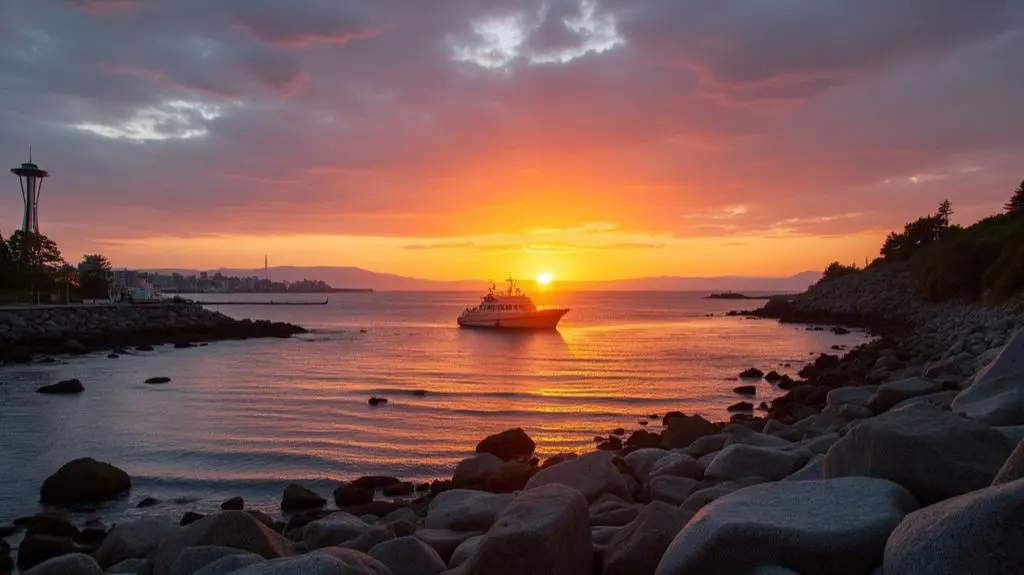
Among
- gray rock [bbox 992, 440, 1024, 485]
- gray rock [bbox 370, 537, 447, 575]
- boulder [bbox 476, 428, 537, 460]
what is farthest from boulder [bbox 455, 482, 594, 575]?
boulder [bbox 476, 428, 537, 460]

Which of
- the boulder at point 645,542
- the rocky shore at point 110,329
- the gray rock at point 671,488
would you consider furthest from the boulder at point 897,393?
the rocky shore at point 110,329

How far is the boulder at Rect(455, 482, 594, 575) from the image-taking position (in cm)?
537

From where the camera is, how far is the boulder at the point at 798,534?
13.9 ft

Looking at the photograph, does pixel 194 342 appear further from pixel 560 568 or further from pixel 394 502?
pixel 560 568

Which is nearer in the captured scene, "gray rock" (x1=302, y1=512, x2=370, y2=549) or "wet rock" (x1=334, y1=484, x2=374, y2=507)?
"gray rock" (x1=302, y1=512, x2=370, y2=549)

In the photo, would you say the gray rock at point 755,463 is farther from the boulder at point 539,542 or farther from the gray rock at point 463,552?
the boulder at point 539,542

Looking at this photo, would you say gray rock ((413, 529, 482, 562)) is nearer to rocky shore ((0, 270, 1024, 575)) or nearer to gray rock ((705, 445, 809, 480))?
rocky shore ((0, 270, 1024, 575))

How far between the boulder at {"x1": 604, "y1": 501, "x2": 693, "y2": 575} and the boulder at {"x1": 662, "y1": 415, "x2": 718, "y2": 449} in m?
7.57

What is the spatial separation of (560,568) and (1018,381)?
6.07 metres

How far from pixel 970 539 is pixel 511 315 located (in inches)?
2683

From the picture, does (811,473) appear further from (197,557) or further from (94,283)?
(94,283)

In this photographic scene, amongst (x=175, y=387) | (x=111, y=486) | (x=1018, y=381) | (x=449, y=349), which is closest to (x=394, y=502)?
(x=111, y=486)

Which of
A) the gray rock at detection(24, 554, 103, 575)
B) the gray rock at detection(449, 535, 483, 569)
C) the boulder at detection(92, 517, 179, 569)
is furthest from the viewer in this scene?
the boulder at detection(92, 517, 179, 569)

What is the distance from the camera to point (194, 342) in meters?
51.8
